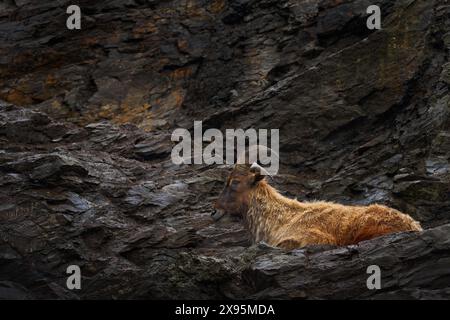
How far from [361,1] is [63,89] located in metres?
9.83

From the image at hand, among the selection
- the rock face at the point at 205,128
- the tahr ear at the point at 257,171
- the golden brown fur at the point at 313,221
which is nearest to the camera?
the rock face at the point at 205,128

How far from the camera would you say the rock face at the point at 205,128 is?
48.8 feet

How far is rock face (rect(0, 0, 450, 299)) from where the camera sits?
14875 mm

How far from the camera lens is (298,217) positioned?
16594 millimetres

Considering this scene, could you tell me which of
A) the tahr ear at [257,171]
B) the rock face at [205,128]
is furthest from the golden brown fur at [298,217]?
the rock face at [205,128]

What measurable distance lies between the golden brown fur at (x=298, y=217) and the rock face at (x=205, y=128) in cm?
60

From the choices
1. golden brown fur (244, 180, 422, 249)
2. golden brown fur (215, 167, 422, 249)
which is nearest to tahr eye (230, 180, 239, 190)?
golden brown fur (215, 167, 422, 249)

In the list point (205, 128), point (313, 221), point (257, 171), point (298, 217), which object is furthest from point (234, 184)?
point (205, 128)

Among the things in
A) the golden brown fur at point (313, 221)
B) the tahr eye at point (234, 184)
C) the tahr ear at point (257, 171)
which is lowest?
the golden brown fur at point (313, 221)

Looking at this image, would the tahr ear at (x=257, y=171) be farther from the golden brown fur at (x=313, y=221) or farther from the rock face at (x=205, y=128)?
the rock face at (x=205, y=128)

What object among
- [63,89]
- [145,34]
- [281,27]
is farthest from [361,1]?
[63,89]

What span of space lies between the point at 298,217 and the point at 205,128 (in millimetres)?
8560

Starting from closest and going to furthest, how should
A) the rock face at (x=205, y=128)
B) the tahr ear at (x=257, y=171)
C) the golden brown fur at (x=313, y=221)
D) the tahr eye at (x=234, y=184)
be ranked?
the rock face at (x=205, y=128), the golden brown fur at (x=313, y=221), the tahr ear at (x=257, y=171), the tahr eye at (x=234, y=184)

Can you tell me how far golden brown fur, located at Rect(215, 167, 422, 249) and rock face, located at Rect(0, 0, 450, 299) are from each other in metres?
0.60
